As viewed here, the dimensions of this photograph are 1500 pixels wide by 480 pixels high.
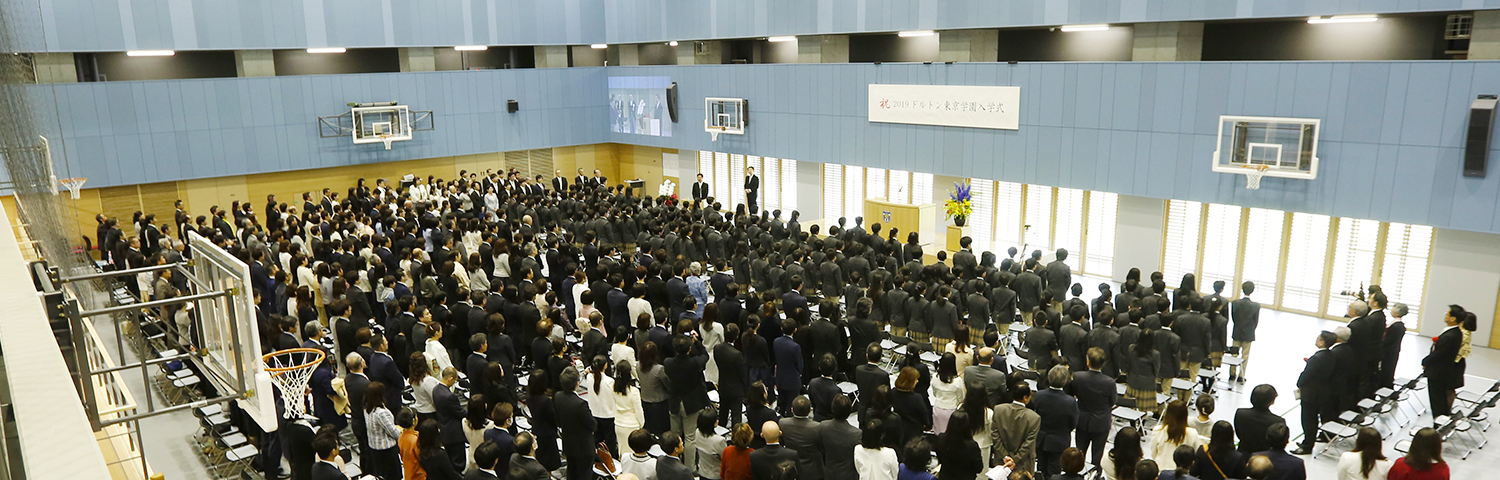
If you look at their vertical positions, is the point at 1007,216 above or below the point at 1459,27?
below

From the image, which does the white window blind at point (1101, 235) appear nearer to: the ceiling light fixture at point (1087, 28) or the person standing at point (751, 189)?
the ceiling light fixture at point (1087, 28)

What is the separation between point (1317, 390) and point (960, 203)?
8.83 meters

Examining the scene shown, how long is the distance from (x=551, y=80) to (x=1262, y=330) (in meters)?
20.2

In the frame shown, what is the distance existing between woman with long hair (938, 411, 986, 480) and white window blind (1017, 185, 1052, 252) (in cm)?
1194

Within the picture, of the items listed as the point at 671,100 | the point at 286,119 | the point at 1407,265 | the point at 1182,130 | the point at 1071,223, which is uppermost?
the point at 671,100

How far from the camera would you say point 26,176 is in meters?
6.34

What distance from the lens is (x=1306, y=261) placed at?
47.4 feet

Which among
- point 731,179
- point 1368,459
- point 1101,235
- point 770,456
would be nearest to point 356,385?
point 770,456

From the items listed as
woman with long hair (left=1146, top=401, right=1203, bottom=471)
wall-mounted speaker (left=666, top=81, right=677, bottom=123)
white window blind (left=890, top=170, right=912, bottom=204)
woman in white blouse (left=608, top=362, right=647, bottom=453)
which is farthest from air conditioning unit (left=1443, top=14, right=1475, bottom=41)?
wall-mounted speaker (left=666, top=81, right=677, bottom=123)

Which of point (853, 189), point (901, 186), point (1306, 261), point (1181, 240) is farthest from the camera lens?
point (853, 189)

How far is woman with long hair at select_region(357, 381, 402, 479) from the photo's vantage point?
7.19 metres

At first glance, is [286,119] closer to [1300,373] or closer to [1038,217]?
[1038,217]

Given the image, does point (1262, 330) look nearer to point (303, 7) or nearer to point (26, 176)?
point (26, 176)

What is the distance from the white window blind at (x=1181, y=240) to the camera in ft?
51.2
